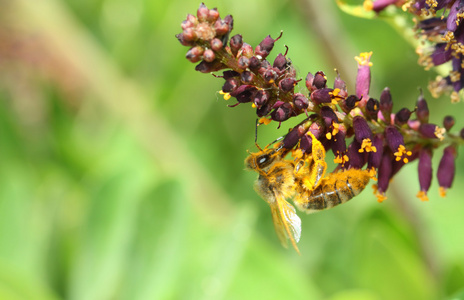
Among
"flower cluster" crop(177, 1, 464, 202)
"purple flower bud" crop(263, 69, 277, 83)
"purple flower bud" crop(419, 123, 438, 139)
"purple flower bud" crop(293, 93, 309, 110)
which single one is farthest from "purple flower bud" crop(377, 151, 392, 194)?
"purple flower bud" crop(263, 69, 277, 83)

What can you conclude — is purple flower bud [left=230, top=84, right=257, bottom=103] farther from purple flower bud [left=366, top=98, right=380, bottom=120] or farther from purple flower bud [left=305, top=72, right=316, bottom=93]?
purple flower bud [left=366, top=98, right=380, bottom=120]

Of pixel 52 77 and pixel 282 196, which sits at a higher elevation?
pixel 52 77

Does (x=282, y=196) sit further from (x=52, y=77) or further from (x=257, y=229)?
(x=52, y=77)

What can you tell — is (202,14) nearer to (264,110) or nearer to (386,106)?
(264,110)

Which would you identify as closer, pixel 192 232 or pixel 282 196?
pixel 282 196

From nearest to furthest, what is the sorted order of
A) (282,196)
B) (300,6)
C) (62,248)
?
(282,196)
(300,6)
(62,248)

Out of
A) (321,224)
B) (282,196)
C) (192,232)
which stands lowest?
(321,224)

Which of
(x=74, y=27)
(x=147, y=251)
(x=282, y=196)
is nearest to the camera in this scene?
(x=282, y=196)

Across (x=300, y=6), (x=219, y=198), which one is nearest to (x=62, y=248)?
(x=219, y=198)
